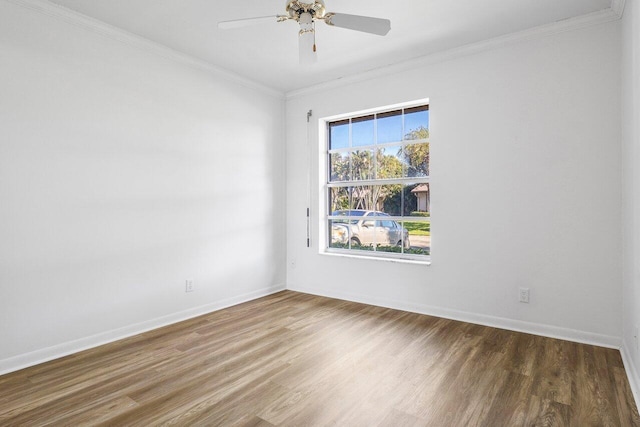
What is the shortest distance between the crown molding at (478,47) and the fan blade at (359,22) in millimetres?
1478

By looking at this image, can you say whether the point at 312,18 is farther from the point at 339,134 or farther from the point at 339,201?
the point at 339,201

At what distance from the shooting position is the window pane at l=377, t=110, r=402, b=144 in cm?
401

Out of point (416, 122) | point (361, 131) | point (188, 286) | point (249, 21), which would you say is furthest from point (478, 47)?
point (188, 286)

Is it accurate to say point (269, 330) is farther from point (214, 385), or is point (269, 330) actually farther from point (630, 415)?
point (630, 415)

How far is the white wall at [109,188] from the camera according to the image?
2.52 metres

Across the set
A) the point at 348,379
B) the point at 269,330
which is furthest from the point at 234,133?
the point at 348,379

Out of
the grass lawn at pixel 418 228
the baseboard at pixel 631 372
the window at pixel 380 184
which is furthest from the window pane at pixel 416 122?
the baseboard at pixel 631 372

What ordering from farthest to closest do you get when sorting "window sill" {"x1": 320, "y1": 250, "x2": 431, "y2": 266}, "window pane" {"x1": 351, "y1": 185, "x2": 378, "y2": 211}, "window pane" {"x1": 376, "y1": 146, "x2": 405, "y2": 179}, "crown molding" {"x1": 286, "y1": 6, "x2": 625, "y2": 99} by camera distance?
A: "window pane" {"x1": 351, "y1": 185, "x2": 378, "y2": 211} → "window pane" {"x1": 376, "y1": 146, "x2": 405, "y2": 179} → "window sill" {"x1": 320, "y1": 250, "x2": 431, "y2": 266} → "crown molding" {"x1": 286, "y1": 6, "x2": 625, "y2": 99}

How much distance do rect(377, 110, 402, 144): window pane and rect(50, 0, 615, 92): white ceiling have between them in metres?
0.57

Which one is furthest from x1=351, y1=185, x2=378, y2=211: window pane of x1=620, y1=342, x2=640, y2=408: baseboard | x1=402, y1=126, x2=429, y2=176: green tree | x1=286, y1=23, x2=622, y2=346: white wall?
x1=620, y1=342, x2=640, y2=408: baseboard

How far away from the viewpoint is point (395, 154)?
13.2ft

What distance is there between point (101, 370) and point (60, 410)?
0.49 metres

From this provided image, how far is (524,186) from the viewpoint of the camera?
3.09m

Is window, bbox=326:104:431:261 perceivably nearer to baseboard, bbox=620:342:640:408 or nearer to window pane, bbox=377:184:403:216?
window pane, bbox=377:184:403:216
